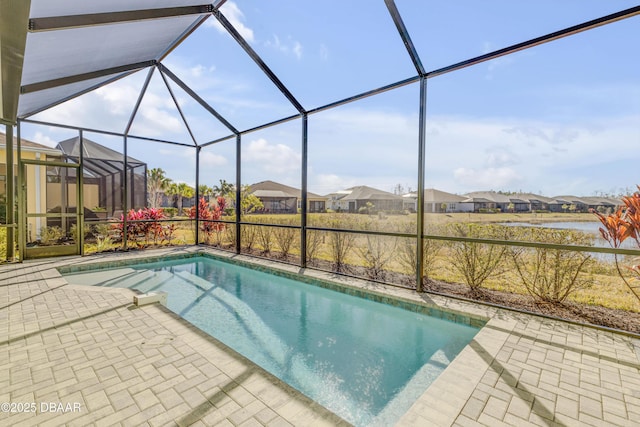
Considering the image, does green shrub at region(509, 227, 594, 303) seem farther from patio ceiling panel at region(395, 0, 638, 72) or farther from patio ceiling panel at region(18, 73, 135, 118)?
patio ceiling panel at region(18, 73, 135, 118)

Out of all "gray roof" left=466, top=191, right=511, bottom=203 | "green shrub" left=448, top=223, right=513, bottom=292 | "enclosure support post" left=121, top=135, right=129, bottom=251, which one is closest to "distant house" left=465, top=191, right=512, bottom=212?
"gray roof" left=466, top=191, right=511, bottom=203

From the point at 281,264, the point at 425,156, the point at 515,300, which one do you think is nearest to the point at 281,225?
the point at 281,264

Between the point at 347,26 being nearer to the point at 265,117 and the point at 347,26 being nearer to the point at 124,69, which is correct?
the point at 265,117

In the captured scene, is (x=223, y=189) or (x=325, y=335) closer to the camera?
(x=325, y=335)

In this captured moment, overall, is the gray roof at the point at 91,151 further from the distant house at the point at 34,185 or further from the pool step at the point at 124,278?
the pool step at the point at 124,278

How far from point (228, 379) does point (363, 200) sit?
458 centimetres

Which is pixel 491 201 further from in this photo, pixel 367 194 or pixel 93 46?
pixel 93 46

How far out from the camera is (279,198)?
8656 millimetres

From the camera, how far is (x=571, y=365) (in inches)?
105

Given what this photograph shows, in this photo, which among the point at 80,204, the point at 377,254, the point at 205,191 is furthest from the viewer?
the point at 205,191

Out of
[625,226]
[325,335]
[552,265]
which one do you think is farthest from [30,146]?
[625,226]

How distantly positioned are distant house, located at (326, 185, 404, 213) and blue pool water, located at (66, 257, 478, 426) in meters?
1.86

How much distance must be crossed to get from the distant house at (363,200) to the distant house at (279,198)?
12.8 inches

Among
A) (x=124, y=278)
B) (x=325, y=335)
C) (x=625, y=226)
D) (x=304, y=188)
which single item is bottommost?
(x=325, y=335)
